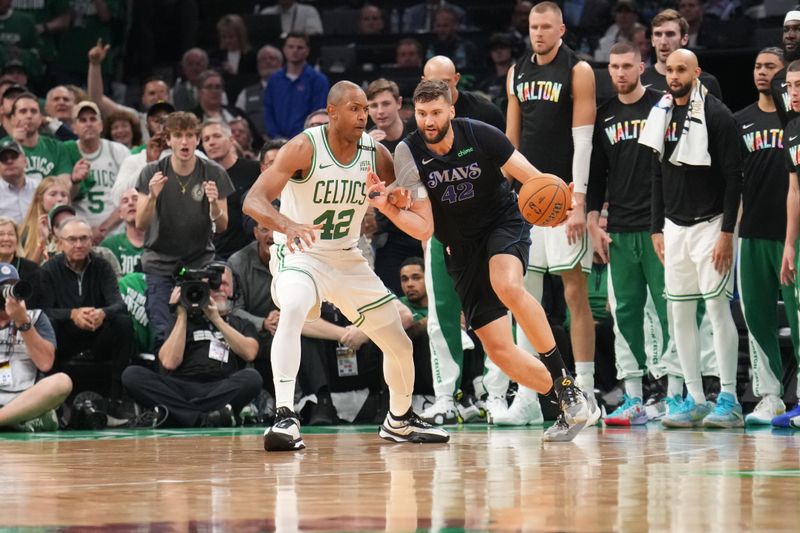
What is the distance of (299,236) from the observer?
6.50 m

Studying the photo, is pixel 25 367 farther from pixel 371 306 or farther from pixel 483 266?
pixel 483 266

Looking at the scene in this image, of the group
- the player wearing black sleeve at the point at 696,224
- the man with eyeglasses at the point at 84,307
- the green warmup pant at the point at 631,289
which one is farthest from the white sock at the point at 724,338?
the man with eyeglasses at the point at 84,307

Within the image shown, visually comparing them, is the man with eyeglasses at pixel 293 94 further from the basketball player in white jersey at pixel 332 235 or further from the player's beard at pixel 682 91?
the basketball player in white jersey at pixel 332 235

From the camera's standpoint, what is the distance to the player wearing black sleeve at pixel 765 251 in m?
8.44

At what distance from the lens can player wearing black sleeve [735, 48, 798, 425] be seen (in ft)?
27.7

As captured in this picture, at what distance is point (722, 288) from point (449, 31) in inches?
290

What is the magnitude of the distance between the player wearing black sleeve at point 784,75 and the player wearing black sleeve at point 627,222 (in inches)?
32.6

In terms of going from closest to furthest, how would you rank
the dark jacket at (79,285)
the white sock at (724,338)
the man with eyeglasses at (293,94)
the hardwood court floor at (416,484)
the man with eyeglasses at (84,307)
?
the hardwood court floor at (416,484)
the white sock at (724,338)
the man with eyeglasses at (84,307)
the dark jacket at (79,285)
the man with eyeglasses at (293,94)

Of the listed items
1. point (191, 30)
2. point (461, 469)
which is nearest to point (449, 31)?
point (191, 30)

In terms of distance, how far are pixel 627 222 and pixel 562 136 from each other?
2.59 feet

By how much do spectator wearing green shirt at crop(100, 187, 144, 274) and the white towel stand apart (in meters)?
4.39

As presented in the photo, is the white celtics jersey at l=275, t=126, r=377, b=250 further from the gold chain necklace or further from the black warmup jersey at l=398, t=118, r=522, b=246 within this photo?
the gold chain necklace

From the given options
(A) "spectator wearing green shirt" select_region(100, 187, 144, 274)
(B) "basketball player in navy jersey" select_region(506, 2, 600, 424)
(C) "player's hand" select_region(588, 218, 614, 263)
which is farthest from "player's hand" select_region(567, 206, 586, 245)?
(A) "spectator wearing green shirt" select_region(100, 187, 144, 274)

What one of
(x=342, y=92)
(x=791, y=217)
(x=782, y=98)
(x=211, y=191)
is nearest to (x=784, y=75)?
(x=782, y=98)
